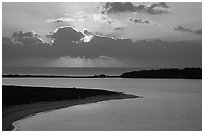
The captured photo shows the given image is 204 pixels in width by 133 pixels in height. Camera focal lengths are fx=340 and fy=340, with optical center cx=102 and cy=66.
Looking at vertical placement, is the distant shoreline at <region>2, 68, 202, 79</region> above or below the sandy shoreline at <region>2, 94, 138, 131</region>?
above

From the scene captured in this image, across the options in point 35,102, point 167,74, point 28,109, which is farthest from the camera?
point 167,74

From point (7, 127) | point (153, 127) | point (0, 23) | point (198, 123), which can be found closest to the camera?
point (0, 23)

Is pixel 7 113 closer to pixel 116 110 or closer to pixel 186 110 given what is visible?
pixel 116 110

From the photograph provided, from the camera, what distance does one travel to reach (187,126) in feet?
63.7

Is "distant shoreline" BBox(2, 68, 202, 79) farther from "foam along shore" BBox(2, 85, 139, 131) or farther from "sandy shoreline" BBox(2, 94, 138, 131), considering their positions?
"sandy shoreline" BBox(2, 94, 138, 131)

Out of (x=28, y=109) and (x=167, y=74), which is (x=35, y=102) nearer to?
(x=28, y=109)

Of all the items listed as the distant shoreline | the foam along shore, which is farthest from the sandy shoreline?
the distant shoreline

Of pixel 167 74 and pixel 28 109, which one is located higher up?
pixel 167 74

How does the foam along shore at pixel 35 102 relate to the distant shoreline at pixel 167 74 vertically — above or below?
below

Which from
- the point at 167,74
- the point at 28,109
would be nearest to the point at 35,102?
the point at 28,109

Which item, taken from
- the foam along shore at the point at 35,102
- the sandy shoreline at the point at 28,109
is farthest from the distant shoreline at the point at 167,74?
the sandy shoreline at the point at 28,109

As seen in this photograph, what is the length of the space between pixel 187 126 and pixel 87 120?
5.87 meters

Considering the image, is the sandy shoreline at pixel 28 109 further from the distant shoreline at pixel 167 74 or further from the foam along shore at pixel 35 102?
the distant shoreline at pixel 167 74

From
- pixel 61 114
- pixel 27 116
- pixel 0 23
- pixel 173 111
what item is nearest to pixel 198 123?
pixel 173 111
